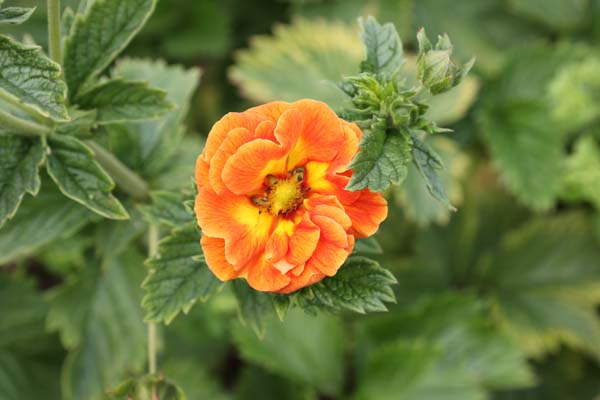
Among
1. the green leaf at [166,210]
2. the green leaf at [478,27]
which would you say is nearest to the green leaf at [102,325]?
the green leaf at [166,210]

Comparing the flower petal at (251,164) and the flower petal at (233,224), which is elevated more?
the flower petal at (251,164)

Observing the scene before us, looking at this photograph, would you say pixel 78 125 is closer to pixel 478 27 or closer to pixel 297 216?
pixel 297 216

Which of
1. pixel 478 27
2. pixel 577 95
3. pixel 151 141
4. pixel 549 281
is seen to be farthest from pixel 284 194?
pixel 478 27

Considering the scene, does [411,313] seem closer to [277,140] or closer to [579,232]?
[579,232]

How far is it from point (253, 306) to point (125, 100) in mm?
495

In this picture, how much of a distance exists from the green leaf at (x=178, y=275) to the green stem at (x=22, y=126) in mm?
319

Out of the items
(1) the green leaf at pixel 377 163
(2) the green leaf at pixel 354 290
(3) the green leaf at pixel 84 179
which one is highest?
(1) the green leaf at pixel 377 163

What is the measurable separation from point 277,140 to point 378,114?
0.18m

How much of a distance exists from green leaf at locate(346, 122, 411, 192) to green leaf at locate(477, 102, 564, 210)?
1.45 m

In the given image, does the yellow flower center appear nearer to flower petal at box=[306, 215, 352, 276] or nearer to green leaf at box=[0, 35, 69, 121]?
flower petal at box=[306, 215, 352, 276]

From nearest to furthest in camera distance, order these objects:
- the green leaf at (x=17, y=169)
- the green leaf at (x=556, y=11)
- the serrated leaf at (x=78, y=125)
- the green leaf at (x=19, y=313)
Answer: the green leaf at (x=17, y=169)
the serrated leaf at (x=78, y=125)
the green leaf at (x=19, y=313)
the green leaf at (x=556, y=11)

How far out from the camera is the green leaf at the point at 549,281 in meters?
2.59

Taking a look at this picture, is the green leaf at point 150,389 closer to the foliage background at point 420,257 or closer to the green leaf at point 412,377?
the foliage background at point 420,257

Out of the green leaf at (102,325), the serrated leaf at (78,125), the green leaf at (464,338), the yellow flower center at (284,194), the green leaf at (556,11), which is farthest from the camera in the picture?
the green leaf at (556,11)
